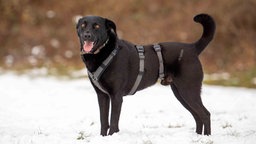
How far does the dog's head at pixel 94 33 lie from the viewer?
5.36 metres

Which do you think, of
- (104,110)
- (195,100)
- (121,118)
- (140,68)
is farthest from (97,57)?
(121,118)

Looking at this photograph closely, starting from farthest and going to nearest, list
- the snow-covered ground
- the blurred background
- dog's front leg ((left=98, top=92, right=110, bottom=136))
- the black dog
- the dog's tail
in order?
the blurred background, the dog's tail, dog's front leg ((left=98, top=92, right=110, bottom=136)), the snow-covered ground, the black dog

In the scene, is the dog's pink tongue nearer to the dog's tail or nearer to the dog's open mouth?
the dog's open mouth

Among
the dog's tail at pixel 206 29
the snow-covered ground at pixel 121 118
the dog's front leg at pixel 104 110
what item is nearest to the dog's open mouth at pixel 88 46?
the dog's front leg at pixel 104 110

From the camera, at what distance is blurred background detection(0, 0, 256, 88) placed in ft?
48.8

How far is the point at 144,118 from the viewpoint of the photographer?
748 centimetres

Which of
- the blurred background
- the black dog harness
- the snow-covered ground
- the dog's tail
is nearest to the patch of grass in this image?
the blurred background

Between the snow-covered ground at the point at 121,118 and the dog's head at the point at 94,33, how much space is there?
1043 millimetres

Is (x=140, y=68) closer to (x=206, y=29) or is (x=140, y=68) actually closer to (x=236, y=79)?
(x=206, y=29)

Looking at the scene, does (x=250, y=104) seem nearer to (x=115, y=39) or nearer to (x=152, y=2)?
(x=115, y=39)

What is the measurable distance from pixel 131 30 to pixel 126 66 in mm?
12143

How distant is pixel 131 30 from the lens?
17.6 m

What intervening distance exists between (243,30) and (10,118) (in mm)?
10151

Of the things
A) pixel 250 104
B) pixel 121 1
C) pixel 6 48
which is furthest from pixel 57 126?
pixel 121 1
